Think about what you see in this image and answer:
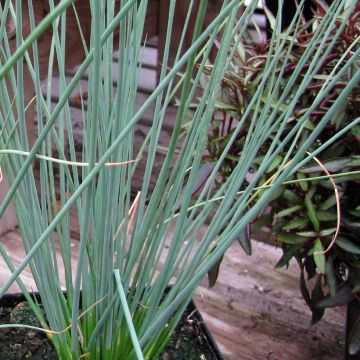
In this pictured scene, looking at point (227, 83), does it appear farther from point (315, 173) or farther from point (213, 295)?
point (213, 295)

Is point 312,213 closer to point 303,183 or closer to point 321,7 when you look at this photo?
point 303,183

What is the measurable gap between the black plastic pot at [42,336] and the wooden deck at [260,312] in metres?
0.25

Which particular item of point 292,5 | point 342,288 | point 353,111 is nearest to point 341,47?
point 353,111

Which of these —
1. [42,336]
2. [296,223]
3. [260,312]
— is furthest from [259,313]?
[42,336]

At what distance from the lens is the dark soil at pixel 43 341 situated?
2.25ft

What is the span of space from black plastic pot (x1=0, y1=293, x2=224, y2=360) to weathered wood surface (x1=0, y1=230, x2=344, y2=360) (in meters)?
0.15

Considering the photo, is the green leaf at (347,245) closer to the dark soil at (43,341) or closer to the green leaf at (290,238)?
the green leaf at (290,238)

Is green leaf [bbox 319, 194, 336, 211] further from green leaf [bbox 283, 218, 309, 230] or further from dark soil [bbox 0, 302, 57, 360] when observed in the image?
dark soil [bbox 0, 302, 57, 360]

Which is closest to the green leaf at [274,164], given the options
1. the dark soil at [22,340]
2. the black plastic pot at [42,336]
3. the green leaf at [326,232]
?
the green leaf at [326,232]

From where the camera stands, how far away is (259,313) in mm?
1093

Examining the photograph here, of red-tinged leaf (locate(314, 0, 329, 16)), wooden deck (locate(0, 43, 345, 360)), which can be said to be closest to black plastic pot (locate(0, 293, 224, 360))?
wooden deck (locate(0, 43, 345, 360))

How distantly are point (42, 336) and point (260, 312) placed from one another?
0.50 metres

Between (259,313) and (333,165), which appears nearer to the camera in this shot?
(333,165)

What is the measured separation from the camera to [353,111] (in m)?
0.81
